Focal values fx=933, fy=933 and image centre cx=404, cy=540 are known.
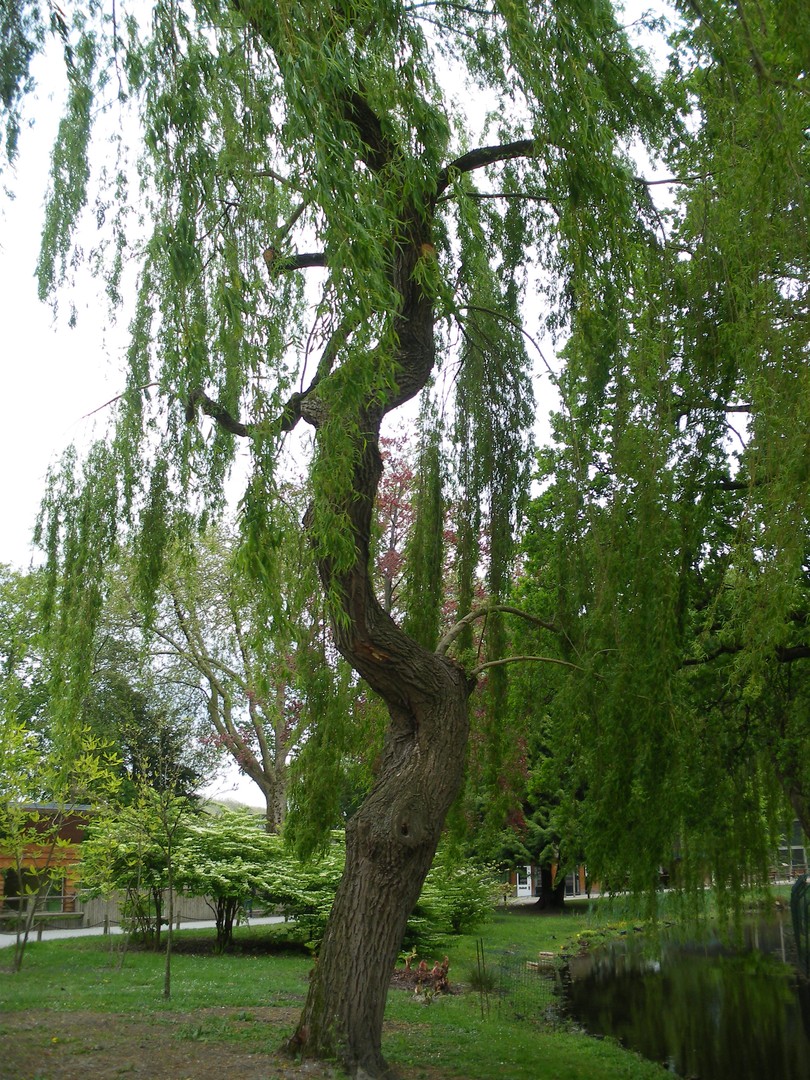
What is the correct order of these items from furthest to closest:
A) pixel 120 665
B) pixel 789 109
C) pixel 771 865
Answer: pixel 120 665, pixel 771 865, pixel 789 109

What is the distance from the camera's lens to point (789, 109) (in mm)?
4699

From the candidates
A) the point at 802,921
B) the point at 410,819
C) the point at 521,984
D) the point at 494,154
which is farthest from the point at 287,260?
the point at 802,921

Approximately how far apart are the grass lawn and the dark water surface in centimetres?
83

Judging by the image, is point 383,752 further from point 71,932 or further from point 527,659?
point 71,932

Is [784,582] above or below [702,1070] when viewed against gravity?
above

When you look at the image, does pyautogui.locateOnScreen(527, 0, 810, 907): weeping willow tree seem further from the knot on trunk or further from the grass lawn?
the grass lawn

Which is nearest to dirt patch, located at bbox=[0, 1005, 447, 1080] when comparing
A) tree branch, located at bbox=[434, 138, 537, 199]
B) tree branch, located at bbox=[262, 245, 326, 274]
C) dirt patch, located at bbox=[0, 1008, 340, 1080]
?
dirt patch, located at bbox=[0, 1008, 340, 1080]

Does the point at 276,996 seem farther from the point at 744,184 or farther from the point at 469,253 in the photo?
the point at 744,184

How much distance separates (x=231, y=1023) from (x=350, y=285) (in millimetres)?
6488

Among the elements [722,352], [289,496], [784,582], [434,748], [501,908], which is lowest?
[501,908]

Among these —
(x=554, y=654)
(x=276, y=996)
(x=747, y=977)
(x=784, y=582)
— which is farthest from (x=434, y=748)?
(x=747, y=977)

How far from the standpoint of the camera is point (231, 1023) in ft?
25.6

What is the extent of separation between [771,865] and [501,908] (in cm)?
2101

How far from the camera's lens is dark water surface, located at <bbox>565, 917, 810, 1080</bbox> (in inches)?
403
